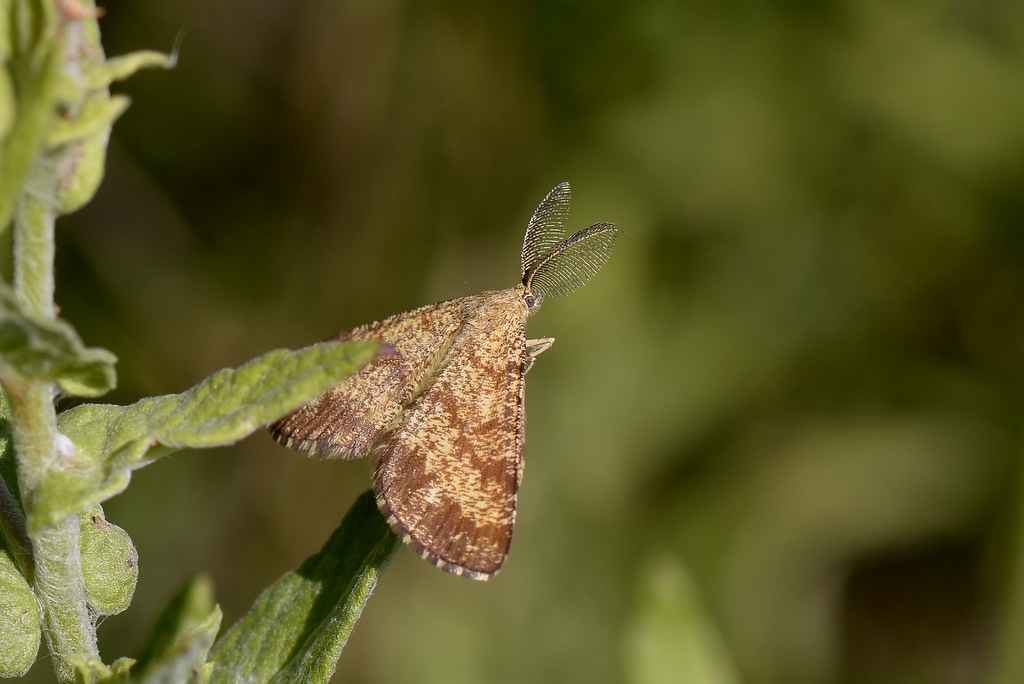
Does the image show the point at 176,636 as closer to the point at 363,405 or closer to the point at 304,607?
the point at 304,607

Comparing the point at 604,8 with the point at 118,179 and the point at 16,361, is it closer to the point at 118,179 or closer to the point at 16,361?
the point at 118,179

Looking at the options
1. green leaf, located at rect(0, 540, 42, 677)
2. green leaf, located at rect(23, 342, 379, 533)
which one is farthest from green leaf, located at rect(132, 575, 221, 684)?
green leaf, located at rect(0, 540, 42, 677)

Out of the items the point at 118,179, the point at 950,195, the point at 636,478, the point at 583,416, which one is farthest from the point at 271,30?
the point at 950,195

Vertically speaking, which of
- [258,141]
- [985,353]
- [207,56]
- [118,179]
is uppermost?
[207,56]

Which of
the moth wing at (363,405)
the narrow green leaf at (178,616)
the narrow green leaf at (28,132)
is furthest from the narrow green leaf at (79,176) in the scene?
the moth wing at (363,405)

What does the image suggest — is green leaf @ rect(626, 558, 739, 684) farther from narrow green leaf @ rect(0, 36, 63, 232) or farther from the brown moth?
narrow green leaf @ rect(0, 36, 63, 232)
